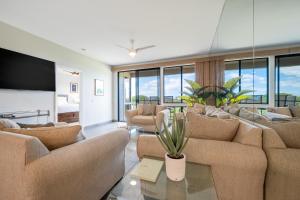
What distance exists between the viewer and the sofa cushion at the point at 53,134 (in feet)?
3.55

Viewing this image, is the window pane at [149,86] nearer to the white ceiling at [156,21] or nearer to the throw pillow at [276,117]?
the white ceiling at [156,21]

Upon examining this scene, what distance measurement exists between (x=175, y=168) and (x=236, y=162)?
53cm

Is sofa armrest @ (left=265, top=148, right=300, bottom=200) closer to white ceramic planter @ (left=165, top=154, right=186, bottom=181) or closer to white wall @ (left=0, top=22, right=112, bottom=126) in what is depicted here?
white ceramic planter @ (left=165, top=154, right=186, bottom=181)

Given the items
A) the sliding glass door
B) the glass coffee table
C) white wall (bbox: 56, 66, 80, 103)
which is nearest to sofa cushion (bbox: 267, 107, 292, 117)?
the glass coffee table

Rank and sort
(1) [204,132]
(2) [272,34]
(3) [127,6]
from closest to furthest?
(1) [204,132], (2) [272,34], (3) [127,6]

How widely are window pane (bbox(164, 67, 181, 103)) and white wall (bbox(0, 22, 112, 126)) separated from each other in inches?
97.2

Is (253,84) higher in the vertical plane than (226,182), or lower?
higher

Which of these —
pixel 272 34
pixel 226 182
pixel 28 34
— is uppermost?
pixel 28 34

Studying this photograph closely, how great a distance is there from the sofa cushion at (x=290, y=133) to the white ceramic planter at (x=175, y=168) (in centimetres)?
90

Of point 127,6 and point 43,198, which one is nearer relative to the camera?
point 43,198

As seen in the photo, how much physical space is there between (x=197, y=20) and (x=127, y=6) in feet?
4.41

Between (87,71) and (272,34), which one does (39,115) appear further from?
(272,34)

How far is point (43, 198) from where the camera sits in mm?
838

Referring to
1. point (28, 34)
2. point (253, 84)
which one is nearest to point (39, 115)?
point (28, 34)
